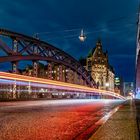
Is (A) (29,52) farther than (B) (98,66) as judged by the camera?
No

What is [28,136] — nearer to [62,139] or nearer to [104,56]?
[62,139]

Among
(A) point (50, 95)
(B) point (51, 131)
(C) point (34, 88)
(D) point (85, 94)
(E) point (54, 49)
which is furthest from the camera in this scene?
(D) point (85, 94)

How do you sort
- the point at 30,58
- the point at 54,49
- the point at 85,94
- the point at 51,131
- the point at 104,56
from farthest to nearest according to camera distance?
the point at 104,56 < the point at 85,94 < the point at 54,49 < the point at 30,58 < the point at 51,131

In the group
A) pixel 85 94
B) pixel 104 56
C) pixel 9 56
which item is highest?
pixel 104 56

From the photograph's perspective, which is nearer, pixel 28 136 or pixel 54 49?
pixel 28 136

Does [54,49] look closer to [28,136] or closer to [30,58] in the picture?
[30,58]

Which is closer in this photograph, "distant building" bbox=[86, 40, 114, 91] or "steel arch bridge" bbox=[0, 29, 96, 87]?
"steel arch bridge" bbox=[0, 29, 96, 87]

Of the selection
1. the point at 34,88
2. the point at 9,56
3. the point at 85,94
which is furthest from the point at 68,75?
the point at 34,88

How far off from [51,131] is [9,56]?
47165mm

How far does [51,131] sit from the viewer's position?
909 centimetres

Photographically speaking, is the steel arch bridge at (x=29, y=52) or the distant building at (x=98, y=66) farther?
the distant building at (x=98, y=66)

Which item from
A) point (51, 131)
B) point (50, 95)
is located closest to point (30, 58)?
point (50, 95)

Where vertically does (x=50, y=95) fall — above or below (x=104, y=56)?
below

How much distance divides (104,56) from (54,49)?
11140cm
